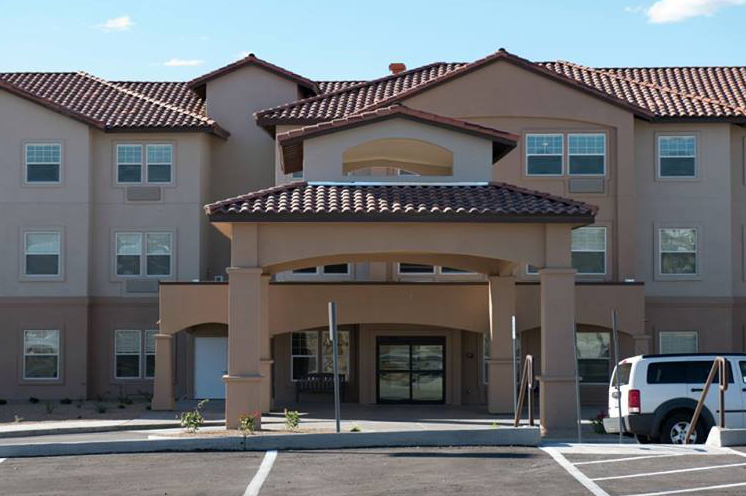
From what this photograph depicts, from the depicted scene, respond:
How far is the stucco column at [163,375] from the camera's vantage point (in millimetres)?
33031

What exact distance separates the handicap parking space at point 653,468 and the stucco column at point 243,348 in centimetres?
657

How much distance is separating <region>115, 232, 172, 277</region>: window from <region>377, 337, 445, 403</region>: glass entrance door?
6640 millimetres

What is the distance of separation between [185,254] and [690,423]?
18916 millimetres

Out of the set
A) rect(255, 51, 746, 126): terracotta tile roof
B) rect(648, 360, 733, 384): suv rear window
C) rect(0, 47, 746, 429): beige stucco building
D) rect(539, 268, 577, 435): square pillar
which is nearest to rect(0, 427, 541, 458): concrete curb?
rect(648, 360, 733, 384): suv rear window

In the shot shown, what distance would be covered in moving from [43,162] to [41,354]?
17.3ft

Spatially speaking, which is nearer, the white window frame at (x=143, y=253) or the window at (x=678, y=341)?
the window at (x=678, y=341)

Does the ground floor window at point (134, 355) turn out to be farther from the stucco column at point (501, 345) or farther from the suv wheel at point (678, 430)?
the suv wheel at point (678, 430)

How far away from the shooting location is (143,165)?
3712cm

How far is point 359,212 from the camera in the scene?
23984 mm

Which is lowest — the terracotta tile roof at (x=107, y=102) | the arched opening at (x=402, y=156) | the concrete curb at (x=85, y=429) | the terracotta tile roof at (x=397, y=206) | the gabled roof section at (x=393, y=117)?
the concrete curb at (x=85, y=429)

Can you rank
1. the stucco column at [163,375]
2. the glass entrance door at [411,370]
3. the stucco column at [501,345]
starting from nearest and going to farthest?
the stucco column at [501,345], the stucco column at [163,375], the glass entrance door at [411,370]

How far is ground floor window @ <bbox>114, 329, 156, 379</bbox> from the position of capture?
122ft

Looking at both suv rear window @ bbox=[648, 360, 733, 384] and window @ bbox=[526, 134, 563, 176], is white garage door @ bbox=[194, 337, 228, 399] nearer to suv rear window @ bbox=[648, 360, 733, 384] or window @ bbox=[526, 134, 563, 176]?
window @ bbox=[526, 134, 563, 176]

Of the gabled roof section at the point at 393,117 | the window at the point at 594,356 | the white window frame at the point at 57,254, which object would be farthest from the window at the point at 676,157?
the white window frame at the point at 57,254
